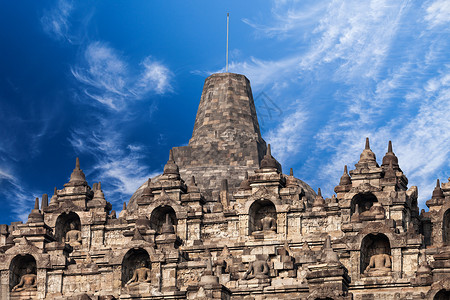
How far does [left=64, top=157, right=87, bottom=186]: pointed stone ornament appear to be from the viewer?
4218 inches

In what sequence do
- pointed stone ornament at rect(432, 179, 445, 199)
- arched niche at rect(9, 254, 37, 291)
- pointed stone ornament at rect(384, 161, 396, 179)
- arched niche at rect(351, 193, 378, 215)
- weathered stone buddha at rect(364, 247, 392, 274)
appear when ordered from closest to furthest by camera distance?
weathered stone buddha at rect(364, 247, 392, 274) < arched niche at rect(9, 254, 37, 291) < arched niche at rect(351, 193, 378, 215) < pointed stone ornament at rect(384, 161, 396, 179) < pointed stone ornament at rect(432, 179, 445, 199)

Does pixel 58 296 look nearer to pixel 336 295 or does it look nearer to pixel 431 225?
pixel 336 295

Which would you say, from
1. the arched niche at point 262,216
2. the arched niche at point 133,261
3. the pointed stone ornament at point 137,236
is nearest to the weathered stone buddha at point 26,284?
the arched niche at point 133,261

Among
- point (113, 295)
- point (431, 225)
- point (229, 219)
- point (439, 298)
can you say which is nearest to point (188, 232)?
point (229, 219)

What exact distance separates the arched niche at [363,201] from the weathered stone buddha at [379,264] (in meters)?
8.27

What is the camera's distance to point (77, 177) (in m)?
108

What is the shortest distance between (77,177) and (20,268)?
11.9m

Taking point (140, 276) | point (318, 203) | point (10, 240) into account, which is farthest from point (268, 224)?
point (10, 240)

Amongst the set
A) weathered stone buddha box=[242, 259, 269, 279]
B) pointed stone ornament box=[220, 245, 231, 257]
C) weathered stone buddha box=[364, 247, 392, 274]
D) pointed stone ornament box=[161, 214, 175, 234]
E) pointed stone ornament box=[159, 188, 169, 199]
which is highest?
pointed stone ornament box=[159, 188, 169, 199]

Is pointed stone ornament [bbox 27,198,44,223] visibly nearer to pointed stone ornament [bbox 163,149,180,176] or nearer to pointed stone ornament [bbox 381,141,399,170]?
pointed stone ornament [bbox 163,149,180,176]

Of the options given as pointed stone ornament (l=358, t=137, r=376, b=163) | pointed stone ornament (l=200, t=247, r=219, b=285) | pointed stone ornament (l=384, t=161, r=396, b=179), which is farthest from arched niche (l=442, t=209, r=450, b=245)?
pointed stone ornament (l=200, t=247, r=219, b=285)

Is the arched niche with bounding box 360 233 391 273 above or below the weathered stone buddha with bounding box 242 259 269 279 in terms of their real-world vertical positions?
above

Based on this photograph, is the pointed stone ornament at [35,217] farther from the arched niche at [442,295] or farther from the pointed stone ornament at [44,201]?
the arched niche at [442,295]

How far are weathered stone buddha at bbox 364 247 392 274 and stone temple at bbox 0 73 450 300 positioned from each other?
85 mm
